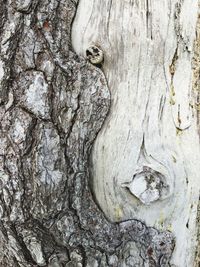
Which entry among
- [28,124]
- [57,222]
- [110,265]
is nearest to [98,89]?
[28,124]

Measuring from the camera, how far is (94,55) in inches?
75.7

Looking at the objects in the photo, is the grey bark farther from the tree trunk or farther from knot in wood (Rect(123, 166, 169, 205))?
knot in wood (Rect(123, 166, 169, 205))

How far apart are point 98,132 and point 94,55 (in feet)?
0.92

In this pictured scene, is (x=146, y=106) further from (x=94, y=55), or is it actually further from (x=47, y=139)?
(x=47, y=139)

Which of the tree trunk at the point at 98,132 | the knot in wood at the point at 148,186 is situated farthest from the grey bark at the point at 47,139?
the knot in wood at the point at 148,186

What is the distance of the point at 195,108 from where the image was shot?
1954 mm

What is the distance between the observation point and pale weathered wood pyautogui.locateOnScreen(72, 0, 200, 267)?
1910 millimetres

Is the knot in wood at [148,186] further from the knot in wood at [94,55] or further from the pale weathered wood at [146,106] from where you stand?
the knot in wood at [94,55]

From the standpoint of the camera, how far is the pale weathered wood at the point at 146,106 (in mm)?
1910

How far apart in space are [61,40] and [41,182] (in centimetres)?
50

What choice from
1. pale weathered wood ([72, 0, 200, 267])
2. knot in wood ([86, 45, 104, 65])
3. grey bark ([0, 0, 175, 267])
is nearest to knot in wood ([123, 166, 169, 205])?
pale weathered wood ([72, 0, 200, 267])

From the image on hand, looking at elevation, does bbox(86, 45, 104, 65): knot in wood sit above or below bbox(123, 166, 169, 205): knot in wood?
above

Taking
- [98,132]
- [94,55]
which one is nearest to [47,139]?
[98,132]

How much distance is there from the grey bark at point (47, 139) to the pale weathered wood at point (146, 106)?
6cm
